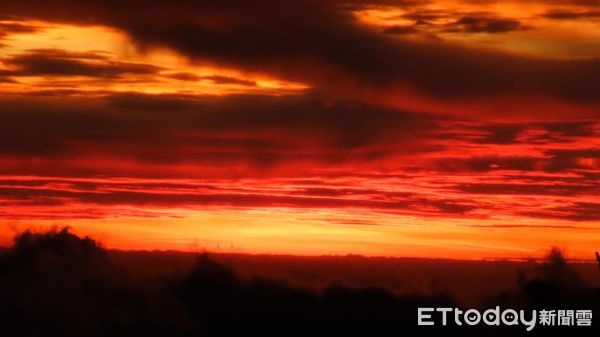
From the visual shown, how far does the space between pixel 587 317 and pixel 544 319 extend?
20568 millimetres

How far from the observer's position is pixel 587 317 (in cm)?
13738

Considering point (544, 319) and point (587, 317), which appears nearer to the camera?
point (587, 317)

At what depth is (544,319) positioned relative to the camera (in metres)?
158
